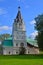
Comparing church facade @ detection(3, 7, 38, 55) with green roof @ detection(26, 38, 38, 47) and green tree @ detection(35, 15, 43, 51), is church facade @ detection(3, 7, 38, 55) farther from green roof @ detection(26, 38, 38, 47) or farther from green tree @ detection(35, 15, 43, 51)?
green tree @ detection(35, 15, 43, 51)

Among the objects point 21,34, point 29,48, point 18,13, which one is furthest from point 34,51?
point 18,13

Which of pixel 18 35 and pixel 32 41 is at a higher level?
pixel 18 35

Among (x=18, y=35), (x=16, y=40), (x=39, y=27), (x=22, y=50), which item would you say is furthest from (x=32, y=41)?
(x=39, y=27)

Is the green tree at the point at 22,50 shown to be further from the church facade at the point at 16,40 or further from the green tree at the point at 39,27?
the green tree at the point at 39,27

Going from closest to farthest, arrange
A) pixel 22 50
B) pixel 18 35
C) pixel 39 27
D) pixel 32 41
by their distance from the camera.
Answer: pixel 39 27 → pixel 22 50 → pixel 18 35 → pixel 32 41

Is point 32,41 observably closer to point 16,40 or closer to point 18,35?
point 18,35

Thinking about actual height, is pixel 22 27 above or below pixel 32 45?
above

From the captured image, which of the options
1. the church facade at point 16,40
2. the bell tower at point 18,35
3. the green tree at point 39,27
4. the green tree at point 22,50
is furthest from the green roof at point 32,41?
the green tree at point 39,27

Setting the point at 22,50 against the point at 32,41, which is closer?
the point at 22,50

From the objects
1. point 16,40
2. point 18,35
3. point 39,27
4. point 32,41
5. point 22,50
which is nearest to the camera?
point 39,27

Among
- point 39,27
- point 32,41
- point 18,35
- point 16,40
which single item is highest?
point 18,35

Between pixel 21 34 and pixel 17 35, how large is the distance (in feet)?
6.43

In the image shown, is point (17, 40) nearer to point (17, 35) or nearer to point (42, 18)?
point (17, 35)

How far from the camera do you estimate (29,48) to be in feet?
380
